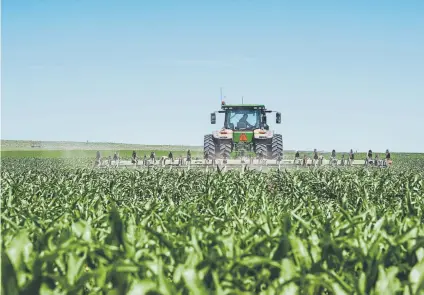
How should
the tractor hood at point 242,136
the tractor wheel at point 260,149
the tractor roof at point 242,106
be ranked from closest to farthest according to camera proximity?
the tractor wheel at point 260,149 < the tractor hood at point 242,136 < the tractor roof at point 242,106

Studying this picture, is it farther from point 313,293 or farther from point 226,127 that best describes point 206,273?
point 226,127

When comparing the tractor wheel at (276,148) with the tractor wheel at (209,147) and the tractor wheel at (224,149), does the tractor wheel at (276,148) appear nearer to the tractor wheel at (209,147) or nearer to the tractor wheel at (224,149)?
the tractor wheel at (224,149)

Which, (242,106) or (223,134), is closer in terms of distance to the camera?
(223,134)

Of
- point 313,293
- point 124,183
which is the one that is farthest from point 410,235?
point 124,183

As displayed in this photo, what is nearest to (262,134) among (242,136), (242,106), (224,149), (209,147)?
(242,136)

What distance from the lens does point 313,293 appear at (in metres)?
2.85

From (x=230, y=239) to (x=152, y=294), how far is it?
38.7 inches

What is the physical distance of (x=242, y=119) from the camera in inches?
1100

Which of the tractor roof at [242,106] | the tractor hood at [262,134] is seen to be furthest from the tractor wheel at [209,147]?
the tractor hood at [262,134]

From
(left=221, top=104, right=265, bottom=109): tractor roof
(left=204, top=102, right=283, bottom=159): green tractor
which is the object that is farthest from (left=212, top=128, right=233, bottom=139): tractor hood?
(left=221, top=104, right=265, bottom=109): tractor roof

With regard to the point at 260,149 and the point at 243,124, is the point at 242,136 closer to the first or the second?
the point at 260,149

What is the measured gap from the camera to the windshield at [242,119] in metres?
27.8

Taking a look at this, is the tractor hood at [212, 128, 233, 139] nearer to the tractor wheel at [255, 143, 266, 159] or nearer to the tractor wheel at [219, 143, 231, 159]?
the tractor wheel at [219, 143, 231, 159]

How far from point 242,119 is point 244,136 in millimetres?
1582
